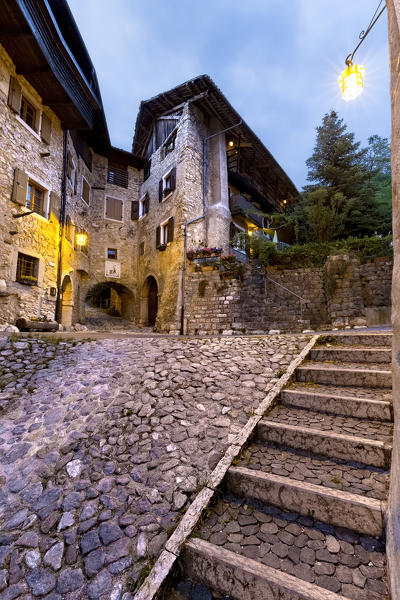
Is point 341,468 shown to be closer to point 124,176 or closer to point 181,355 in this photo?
point 181,355

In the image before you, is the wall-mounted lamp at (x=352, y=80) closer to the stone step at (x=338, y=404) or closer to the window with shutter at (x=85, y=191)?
the stone step at (x=338, y=404)

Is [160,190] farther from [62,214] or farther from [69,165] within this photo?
[62,214]

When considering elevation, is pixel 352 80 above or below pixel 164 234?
below

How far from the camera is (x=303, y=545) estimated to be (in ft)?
5.96

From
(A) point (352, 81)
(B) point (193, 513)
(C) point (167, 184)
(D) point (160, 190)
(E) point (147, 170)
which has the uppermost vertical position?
(E) point (147, 170)

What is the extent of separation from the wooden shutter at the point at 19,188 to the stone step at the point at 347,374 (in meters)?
10.9

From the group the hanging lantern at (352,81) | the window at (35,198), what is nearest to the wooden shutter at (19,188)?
the window at (35,198)

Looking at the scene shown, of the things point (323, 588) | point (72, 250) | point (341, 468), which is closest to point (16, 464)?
point (323, 588)

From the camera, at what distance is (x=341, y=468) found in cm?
229

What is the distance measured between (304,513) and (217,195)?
1497cm

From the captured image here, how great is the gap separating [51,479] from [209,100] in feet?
56.0

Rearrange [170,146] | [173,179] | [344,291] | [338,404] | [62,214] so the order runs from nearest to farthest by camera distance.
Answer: [338,404] → [344,291] → [62,214] → [173,179] → [170,146]

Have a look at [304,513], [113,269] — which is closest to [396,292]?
[304,513]

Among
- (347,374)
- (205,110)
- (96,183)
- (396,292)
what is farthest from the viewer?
(96,183)
